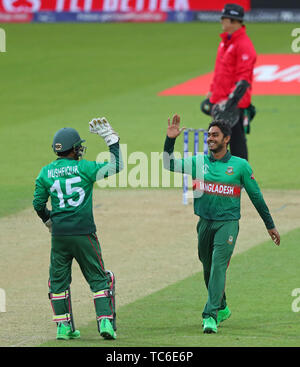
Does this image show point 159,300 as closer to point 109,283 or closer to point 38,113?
point 109,283

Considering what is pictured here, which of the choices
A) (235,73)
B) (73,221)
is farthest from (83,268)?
(235,73)

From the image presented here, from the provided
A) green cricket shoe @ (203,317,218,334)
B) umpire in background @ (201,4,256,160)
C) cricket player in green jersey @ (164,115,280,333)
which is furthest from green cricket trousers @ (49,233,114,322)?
umpire in background @ (201,4,256,160)

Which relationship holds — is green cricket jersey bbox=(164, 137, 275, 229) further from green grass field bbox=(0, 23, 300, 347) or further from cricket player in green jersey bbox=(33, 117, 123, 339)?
green grass field bbox=(0, 23, 300, 347)

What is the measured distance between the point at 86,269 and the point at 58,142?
109cm

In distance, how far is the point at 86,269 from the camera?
820 centimetres

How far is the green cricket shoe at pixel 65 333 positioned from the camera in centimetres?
806

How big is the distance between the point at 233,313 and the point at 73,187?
2.01m

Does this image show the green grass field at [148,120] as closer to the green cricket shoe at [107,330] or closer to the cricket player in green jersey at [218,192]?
the green cricket shoe at [107,330]

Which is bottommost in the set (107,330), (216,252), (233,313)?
(233,313)

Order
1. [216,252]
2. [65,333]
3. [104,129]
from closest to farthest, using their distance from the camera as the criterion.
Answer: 1. [65,333]
2. [104,129]
3. [216,252]

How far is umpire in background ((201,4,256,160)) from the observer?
14242 mm

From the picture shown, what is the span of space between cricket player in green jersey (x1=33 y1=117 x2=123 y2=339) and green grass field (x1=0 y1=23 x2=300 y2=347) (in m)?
0.31

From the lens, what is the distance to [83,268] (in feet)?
27.0

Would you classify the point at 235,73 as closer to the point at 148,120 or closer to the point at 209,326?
the point at 209,326
